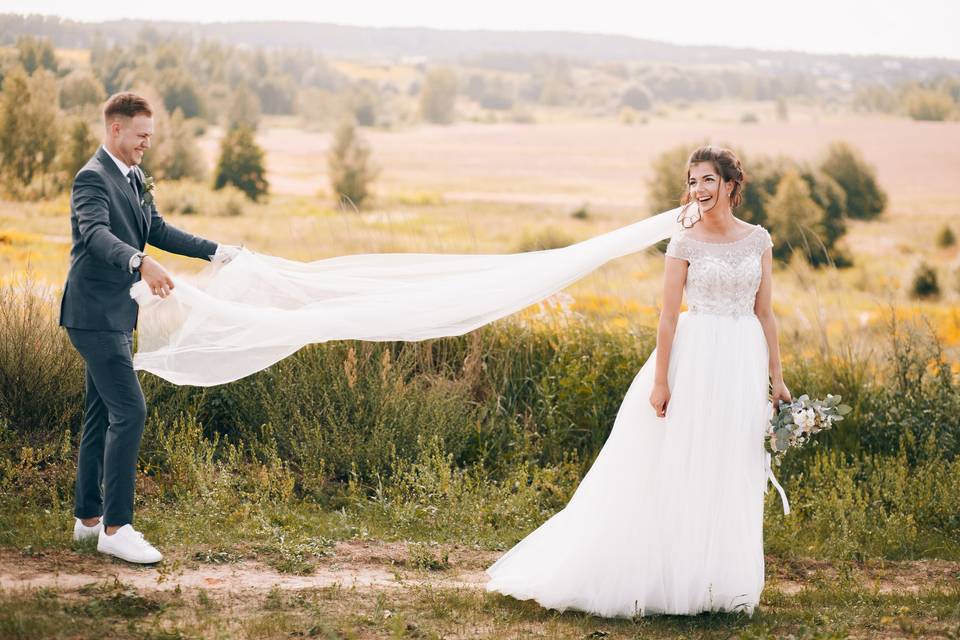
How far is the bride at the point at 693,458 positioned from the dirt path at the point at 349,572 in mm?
739

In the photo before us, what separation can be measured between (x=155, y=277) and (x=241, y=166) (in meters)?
38.4

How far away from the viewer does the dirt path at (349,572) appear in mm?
4637

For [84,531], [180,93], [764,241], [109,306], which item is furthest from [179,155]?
[764,241]

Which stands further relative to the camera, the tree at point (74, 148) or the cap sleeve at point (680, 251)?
the tree at point (74, 148)

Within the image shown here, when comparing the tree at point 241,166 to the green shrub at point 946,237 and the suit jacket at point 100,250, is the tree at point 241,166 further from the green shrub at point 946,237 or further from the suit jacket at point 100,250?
the suit jacket at point 100,250

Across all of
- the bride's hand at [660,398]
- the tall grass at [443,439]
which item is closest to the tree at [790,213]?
the tall grass at [443,439]

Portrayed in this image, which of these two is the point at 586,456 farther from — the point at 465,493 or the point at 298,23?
the point at 298,23

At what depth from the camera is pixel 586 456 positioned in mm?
7488

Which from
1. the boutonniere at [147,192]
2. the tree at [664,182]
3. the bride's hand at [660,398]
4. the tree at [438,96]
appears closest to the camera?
the bride's hand at [660,398]

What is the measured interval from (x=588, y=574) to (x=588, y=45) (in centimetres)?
7217

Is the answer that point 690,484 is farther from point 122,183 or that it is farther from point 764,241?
point 122,183

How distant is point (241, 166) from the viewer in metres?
41.3

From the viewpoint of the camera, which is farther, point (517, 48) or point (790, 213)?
point (517, 48)

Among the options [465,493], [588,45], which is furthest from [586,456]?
[588,45]
